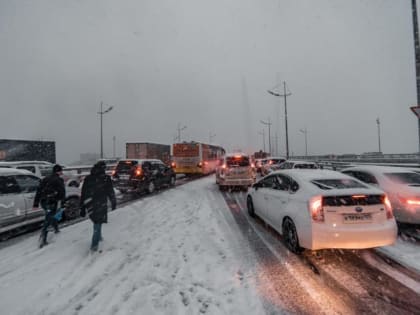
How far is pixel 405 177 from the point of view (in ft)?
19.7

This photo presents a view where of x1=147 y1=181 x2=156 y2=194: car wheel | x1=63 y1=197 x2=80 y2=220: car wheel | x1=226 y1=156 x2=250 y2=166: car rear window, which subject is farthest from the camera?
x1=226 y1=156 x2=250 y2=166: car rear window

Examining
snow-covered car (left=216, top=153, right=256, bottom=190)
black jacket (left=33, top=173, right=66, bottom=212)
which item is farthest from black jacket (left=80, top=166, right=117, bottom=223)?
snow-covered car (left=216, top=153, right=256, bottom=190)

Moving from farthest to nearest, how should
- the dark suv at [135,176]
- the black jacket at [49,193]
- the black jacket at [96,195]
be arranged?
the dark suv at [135,176]
the black jacket at [49,193]
the black jacket at [96,195]

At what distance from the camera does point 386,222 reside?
4.08 m

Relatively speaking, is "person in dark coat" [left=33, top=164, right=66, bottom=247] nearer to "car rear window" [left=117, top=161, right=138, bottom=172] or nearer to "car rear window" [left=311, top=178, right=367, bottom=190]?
"car rear window" [left=311, top=178, right=367, bottom=190]

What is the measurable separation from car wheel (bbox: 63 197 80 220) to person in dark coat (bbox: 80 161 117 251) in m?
3.25

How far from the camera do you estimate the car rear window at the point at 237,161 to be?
13.2 meters

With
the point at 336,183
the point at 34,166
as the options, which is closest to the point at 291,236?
the point at 336,183

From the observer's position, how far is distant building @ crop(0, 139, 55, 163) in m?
→ 21.7

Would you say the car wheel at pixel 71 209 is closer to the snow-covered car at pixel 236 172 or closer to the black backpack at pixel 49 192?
the black backpack at pixel 49 192

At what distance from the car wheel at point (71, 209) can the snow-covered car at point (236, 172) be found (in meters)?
7.39

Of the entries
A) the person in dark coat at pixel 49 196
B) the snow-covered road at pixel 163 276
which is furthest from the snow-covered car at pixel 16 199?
the person in dark coat at pixel 49 196

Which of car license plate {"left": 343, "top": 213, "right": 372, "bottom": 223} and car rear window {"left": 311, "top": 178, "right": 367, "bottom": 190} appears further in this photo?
car rear window {"left": 311, "top": 178, "right": 367, "bottom": 190}

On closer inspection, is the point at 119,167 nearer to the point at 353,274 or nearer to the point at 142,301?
the point at 142,301
